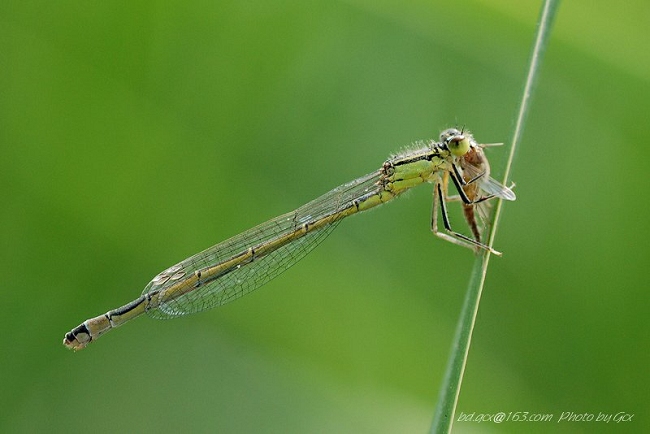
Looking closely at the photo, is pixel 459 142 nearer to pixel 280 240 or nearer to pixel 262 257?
pixel 280 240

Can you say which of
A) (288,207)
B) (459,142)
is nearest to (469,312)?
(459,142)

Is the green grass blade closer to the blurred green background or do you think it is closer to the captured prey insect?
the blurred green background

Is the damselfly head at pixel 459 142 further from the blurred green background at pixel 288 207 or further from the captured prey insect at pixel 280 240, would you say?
the blurred green background at pixel 288 207

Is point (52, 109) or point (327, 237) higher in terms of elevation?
point (52, 109)

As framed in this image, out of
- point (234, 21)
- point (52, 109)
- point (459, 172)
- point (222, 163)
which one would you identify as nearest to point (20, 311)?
point (52, 109)

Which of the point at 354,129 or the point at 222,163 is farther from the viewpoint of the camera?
the point at 354,129

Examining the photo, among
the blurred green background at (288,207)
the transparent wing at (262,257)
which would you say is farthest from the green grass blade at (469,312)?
the transparent wing at (262,257)

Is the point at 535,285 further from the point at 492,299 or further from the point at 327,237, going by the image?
the point at 327,237
